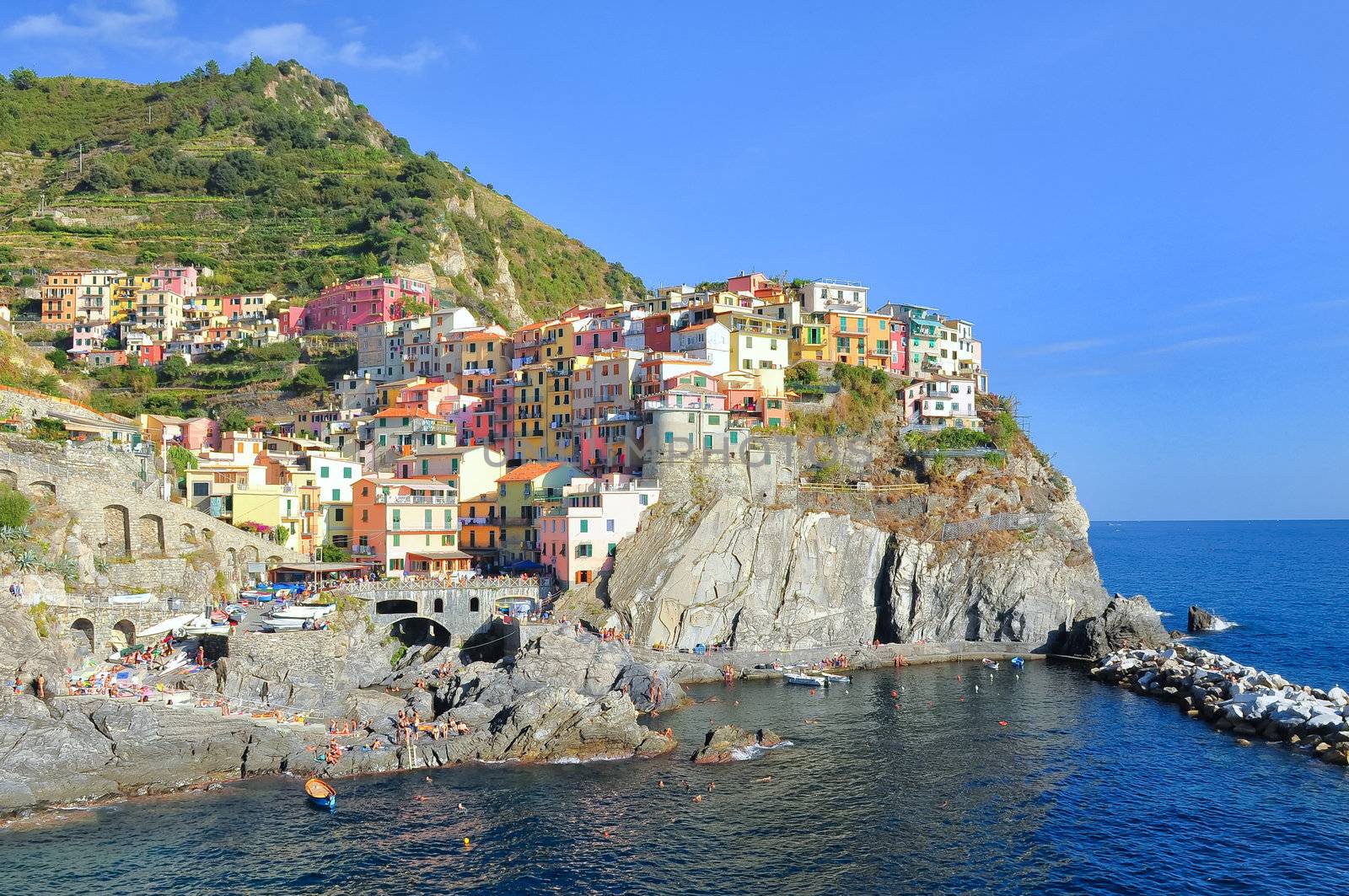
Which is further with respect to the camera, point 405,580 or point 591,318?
point 591,318

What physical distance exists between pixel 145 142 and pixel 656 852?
513 ft

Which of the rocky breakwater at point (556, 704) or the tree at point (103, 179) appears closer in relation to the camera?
the rocky breakwater at point (556, 704)

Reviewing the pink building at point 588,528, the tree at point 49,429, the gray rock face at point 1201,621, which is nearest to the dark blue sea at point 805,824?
the pink building at point 588,528

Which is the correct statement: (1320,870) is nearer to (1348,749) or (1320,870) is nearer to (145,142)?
(1348,749)

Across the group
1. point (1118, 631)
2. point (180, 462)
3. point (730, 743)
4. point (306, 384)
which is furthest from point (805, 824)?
point (306, 384)

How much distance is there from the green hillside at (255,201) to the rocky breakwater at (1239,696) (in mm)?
83337

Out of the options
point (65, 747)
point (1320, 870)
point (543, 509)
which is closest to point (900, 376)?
point (543, 509)

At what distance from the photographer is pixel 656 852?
120 feet

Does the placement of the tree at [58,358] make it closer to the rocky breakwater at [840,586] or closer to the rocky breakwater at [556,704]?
the rocky breakwater at [840,586]

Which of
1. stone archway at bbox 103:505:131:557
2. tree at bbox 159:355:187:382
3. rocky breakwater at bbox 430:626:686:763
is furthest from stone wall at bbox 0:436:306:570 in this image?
tree at bbox 159:355:187:382

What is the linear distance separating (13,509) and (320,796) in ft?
82.0

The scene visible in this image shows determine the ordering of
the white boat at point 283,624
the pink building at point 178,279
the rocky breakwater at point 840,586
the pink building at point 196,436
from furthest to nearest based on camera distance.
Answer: the pink building at point 178,279 → the pink building at point 196,436 → the rocky breakwater at point 840,586 → the white boat at point 283,624

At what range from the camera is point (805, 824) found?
3897 cm

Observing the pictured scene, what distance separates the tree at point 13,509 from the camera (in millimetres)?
51781
